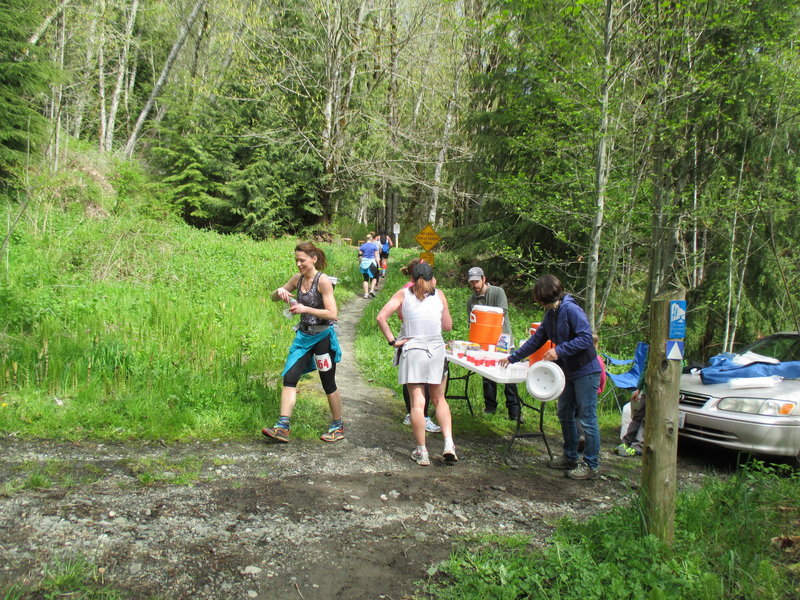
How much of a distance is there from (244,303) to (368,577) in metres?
7.96

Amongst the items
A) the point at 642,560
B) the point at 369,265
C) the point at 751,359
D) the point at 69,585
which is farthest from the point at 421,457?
the point at 369,265

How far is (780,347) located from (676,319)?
517cm

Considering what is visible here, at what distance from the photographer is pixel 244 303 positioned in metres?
10.5

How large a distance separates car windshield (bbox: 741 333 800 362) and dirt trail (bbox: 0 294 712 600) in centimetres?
226

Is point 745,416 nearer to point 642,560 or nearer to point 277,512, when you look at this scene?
point 642,560

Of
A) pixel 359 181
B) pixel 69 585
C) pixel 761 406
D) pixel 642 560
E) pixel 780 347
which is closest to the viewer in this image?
pixel 69 585

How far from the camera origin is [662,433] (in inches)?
131

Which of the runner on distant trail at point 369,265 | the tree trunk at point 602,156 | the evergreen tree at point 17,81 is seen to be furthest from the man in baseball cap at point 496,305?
the evergreen tree at point 17,81

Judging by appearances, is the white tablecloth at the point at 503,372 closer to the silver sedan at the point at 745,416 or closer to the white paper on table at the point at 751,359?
the silver sedan at the point at 745,416

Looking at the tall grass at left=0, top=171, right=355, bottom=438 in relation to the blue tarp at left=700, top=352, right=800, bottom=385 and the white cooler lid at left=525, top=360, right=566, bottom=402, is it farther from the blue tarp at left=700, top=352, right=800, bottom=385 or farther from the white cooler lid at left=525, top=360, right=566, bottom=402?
→ the blue tarp at left=700, top=352, right=800, bottom=385

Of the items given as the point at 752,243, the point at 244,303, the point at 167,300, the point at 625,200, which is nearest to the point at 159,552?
the point at 167,300

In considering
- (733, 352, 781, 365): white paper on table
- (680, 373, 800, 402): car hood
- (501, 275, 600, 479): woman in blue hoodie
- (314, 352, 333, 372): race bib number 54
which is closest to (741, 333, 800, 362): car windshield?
(733, 352, 781, 365): white paper on table

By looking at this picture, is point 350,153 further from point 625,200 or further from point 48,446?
point 48,446

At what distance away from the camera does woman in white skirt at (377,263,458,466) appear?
17.5 ft
